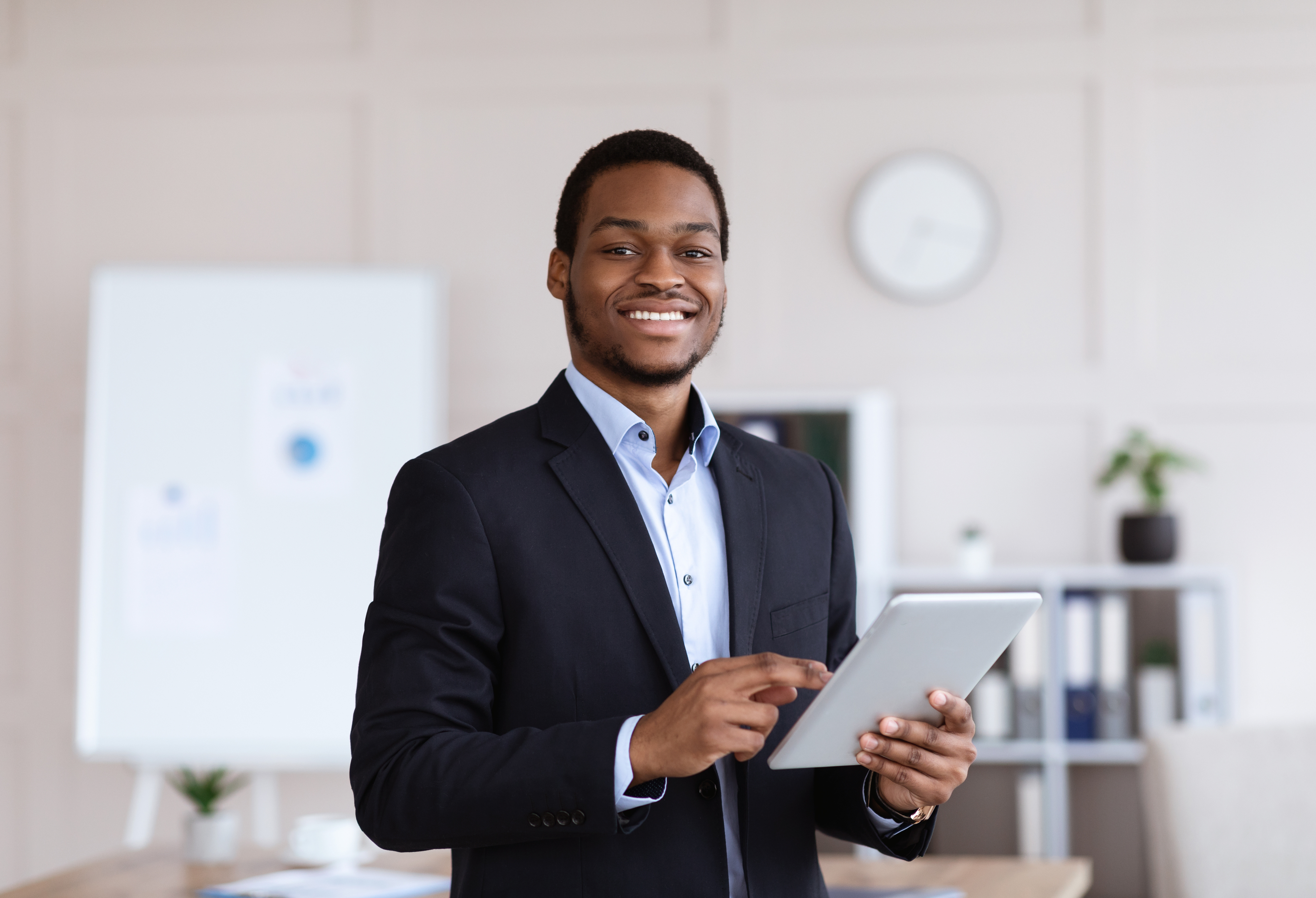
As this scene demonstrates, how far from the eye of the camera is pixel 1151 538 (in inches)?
147

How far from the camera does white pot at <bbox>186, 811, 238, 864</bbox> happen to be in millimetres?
2322

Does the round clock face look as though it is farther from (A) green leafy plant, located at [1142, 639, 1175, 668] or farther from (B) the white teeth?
(B) the white teeth

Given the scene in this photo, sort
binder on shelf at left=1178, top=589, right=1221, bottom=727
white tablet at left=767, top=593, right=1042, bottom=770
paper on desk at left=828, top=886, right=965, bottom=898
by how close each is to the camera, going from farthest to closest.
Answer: binder on shelf at left=1178, top=589, right=1221, bottom=727 → paper on desk at left=828, top=886, right=965, bottom=898 → white tablet at left=767, top=593, right=1042, bottom=770

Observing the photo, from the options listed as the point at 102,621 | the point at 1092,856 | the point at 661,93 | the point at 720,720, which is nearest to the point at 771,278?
the point at 661,93

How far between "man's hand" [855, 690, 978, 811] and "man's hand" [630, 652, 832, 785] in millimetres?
110

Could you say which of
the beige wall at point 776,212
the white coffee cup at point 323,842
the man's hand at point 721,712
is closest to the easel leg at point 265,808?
the beige wall at point 776,212

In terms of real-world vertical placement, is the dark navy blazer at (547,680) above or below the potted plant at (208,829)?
above

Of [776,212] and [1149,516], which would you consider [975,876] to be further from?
[776,212]

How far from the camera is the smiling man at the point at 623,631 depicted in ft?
3.76

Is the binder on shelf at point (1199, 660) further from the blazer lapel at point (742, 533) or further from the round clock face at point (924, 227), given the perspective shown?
the blazer lapel at point (742, 533)

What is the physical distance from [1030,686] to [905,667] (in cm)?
270

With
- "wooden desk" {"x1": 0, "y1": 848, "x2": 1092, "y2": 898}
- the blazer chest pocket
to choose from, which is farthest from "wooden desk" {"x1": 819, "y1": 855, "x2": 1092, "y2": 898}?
the blazer chest pocket

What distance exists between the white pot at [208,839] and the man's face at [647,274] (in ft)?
4.68

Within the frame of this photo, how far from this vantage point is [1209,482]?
3947 millimetres
